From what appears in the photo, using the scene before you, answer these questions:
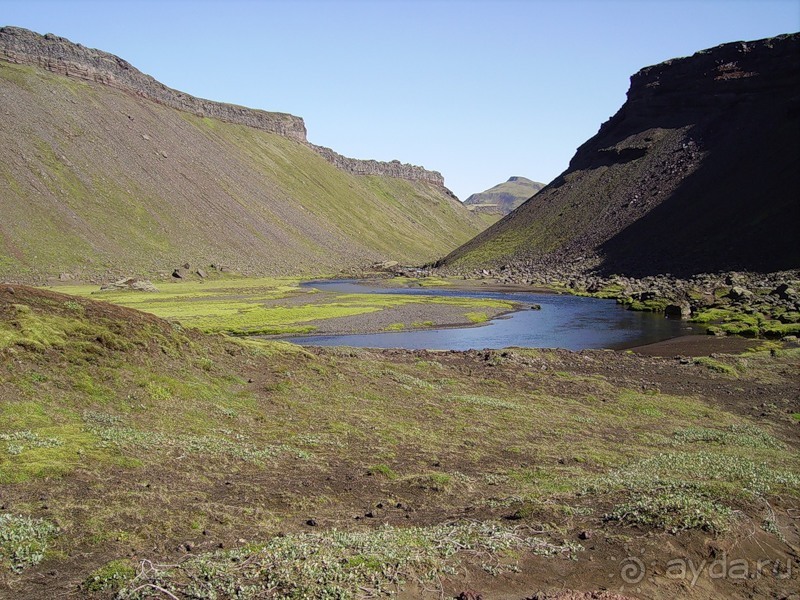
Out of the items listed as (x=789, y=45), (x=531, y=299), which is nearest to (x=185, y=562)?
(x=531, y=299)

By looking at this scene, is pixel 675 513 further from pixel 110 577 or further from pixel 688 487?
pixel 110 577

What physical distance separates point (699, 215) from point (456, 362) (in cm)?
10861

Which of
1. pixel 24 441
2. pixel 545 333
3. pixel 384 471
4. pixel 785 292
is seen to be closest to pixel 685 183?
pixel 785 292

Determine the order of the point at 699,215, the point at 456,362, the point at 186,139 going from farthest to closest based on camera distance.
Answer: the point at 186,139 < the point at 699,215 < the point at 456,362

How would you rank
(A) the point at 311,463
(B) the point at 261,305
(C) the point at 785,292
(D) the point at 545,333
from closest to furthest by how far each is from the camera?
(A) the point at 311,463 → (D) the point at 545,333 → (C) the point at 785,292 → (B) the point at 261,305

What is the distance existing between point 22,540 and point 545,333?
56.0 m

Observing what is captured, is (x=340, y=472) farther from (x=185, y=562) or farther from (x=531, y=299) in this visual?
(x=531, y=299)

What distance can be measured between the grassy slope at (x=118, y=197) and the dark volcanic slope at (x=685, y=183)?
59.4 meters

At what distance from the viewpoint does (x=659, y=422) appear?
27.7 meters

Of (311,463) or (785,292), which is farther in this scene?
(785,292)

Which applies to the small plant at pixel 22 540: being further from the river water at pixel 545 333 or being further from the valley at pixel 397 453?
the river water at pixel 545 333

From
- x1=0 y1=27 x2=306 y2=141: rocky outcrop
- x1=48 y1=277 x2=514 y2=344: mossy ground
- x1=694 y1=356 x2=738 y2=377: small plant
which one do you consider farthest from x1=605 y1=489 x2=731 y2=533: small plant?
x1=0 y1=27 x2=306 y2=141: rocky outcrop

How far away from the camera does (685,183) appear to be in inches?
5689

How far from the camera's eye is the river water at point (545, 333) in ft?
183
